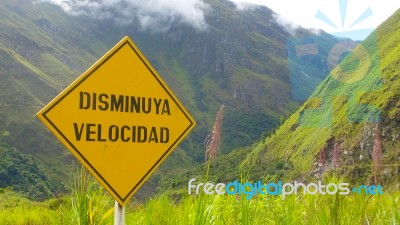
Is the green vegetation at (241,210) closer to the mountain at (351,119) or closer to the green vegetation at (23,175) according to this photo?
the mountain at (351,119)

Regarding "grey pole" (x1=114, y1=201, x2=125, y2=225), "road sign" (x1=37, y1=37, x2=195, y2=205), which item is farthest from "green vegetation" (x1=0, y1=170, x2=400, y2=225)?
"grey pole" (x1=114, y1=201, x2=125, y2=225)

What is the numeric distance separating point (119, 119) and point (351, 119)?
84.8 metres

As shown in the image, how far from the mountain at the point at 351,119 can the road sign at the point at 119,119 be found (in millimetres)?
48365

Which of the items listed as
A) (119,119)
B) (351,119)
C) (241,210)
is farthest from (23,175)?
(119,119)

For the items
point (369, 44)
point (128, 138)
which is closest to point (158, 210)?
point (128, 138)

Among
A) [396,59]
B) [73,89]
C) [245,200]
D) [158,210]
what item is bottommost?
[396,59]

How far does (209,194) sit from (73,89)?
6.85 ft

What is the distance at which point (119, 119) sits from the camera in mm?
3607

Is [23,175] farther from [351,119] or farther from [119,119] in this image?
[119,119]

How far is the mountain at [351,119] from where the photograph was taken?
224ft

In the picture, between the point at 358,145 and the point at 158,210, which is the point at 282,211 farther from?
the point at 358,145

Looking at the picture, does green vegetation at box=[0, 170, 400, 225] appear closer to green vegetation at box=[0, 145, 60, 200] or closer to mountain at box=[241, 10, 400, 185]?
mountain at box=[241, 10, 400, 185]

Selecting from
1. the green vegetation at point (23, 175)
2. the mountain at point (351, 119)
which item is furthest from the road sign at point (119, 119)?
the green vegetation at point (23, 175)

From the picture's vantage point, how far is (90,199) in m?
4.88
